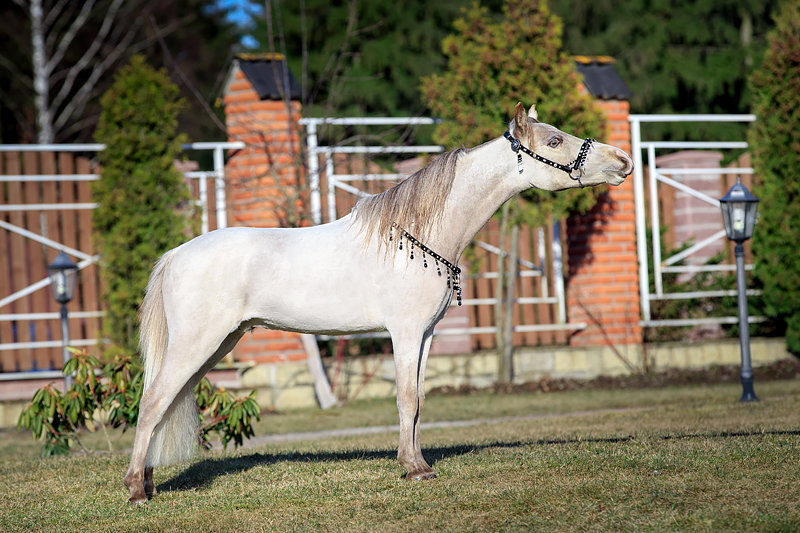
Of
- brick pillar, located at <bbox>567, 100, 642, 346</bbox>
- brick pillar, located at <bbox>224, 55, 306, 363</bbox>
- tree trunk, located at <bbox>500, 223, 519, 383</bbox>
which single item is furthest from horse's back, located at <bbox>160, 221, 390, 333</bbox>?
brick pillar, located at <bbox>567, 100, 642, 346</bbox>

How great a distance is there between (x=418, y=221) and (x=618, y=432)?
304cm

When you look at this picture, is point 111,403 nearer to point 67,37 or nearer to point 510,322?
point 510,322

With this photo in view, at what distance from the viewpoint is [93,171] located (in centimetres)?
1164

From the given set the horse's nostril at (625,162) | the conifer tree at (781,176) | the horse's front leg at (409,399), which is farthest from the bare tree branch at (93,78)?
the horse's nostril at (625,162)

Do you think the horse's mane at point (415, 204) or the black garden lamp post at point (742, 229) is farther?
the black garden lamp post at point (742, 229)

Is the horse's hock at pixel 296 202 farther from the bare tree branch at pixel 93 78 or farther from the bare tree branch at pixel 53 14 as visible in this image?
the bare tree branch at pixel 53 14

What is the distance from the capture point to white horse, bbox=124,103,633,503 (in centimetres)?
499

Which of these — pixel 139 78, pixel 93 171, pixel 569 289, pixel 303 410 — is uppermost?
pixel 139 78

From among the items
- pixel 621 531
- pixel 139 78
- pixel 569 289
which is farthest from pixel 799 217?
pixel 621 531

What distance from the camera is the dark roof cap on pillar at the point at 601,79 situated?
1223 cm

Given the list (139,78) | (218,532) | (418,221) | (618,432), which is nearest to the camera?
(218,532)

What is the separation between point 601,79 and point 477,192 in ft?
25.9

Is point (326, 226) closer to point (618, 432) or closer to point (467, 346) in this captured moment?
point (618, 432)

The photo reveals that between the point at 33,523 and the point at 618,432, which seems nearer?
the point at 33,523
